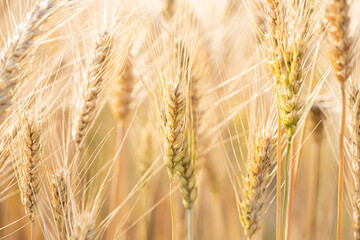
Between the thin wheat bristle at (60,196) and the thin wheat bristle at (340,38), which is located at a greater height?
the thin wheat bristle at (340,38)

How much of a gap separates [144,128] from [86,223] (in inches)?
34.4

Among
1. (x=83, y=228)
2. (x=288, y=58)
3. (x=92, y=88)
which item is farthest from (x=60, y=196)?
(x=288, y=58)

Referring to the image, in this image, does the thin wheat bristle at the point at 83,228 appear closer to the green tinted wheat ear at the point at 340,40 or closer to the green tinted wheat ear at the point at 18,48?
the green tinted wheat ear at the point at 18,48

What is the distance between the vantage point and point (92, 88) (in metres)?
1.28

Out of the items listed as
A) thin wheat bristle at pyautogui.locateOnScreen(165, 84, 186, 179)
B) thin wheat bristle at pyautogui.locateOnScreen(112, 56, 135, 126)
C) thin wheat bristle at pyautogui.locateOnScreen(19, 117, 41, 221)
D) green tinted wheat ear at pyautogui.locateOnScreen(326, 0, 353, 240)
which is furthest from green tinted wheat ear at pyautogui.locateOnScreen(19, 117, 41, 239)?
green tinted wheat ear at pyautogui.locateOnScreen(326, 0, 353, 240)

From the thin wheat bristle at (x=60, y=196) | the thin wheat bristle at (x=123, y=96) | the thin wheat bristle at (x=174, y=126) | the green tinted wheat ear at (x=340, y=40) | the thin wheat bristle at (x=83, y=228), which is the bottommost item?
the thin wheat bristle at (x=83, y=228)

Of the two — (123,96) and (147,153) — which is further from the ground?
(123,96)

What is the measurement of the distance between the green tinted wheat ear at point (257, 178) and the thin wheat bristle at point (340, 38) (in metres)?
0.30

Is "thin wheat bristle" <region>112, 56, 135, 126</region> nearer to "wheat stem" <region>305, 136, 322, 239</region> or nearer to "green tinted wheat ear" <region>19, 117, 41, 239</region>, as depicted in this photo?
"green tinted wheat ear" <region>19, 117, 41, 239</region>

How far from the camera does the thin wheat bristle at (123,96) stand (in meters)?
1.75

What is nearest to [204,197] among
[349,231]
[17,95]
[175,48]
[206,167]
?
[206,167]

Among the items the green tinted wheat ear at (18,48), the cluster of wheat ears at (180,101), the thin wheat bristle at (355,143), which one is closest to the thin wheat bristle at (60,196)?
the cluster of wheat ears at (180,101)

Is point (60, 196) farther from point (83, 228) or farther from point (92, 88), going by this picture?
point (92, 88)

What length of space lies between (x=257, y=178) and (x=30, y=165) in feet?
2.19
